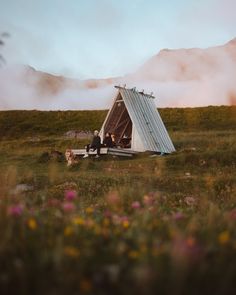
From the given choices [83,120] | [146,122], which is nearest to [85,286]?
[146,122]

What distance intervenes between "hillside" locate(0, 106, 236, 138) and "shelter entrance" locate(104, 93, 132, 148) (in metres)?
14.4

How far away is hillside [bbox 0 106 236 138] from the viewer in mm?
55625

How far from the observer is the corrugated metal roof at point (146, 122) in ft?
120

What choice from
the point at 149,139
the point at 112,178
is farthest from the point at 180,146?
the point at 112,178

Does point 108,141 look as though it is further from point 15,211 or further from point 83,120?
point 15,211

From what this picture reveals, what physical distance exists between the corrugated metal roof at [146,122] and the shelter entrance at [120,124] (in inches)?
31.6

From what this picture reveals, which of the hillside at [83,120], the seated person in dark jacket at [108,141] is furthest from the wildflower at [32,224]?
the hillside at [83,120]

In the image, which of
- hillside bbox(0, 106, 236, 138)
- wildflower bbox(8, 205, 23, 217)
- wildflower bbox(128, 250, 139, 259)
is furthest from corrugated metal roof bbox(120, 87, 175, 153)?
wildflower bbox(128, 250, 139, 259)

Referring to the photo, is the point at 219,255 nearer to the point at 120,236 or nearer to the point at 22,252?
the point at 120,236

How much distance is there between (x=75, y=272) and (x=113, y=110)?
35609 millimetres

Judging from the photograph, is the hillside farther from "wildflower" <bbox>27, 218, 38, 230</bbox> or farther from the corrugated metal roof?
"wildflower" <bbox>27, 218, 38, 230</bbox>

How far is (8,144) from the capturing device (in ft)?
145

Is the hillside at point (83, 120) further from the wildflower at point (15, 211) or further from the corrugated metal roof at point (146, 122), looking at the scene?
the wildflower at point (15, 211)

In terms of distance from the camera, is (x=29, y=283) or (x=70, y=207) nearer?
(x=29, y=283)
